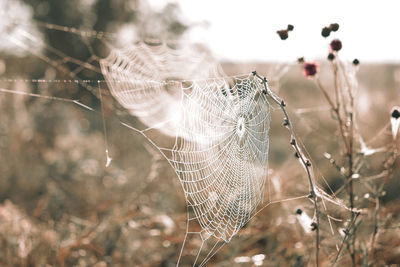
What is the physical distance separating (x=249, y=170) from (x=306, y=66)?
1.89 feet

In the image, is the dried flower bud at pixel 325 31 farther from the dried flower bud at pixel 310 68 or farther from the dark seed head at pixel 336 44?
the dried flower bud at pixel 310 68

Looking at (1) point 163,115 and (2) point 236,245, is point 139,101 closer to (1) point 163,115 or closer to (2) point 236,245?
(1) point 163,115

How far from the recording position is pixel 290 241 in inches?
79.4

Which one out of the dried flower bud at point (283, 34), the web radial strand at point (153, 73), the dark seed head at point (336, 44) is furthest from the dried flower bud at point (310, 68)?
the web radial strand at point (153, 73)

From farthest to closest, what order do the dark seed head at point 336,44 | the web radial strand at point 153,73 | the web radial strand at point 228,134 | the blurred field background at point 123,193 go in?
the web radial strand at point 153,73, the blurred field background at point 123,193, the web radial strand at point 228,134, the dark seed head at point 336,44

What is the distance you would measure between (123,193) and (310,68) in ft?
7.48

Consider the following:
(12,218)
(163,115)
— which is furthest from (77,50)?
(12,218)

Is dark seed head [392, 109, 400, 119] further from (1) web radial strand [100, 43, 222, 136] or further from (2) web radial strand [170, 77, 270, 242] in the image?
(1) web radial strand [100, 43, 222, 136]

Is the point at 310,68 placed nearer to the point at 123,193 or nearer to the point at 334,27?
the point at 334,27

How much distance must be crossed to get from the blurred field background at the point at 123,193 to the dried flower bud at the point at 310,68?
0.26 meters

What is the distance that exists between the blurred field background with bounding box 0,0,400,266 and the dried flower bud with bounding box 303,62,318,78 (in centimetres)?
26

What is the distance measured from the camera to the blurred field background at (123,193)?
6.01ft

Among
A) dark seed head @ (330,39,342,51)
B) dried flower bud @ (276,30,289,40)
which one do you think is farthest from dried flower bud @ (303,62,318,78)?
dried flower bud @ (276,30,289,40)

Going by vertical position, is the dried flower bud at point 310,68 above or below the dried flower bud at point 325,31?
below
